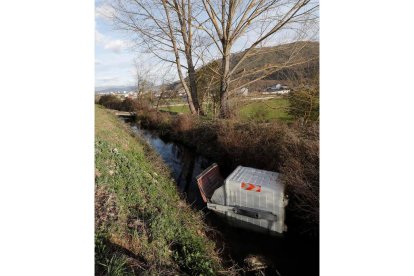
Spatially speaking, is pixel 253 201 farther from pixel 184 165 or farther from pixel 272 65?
pixel 272 65

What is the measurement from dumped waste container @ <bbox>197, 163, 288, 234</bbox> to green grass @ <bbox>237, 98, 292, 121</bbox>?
123 inches

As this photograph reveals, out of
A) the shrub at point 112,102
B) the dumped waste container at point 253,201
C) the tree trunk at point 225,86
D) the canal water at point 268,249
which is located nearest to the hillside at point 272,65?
the tree trunk at point 225,86

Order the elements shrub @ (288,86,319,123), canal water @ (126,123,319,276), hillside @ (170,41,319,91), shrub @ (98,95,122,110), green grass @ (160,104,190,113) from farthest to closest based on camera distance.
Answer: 1. shrub @ (98,95,122,110)
2. green grass @ (160,104,190,113)
3. hillside @ (170,41,319,91)
4. shrub @ (288,86,319,123)
5. canal water @ (126,123,319,276)

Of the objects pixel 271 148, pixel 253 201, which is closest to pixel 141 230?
pixel 253 201

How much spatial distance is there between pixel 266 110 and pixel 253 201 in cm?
441

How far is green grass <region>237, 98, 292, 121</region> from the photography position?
7.14 meters

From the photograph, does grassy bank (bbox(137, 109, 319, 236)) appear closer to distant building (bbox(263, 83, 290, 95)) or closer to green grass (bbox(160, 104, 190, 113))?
distant building (bbox(263, 83, 290, 95))

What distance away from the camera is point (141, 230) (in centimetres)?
295

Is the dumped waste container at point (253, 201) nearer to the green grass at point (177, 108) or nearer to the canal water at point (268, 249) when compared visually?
the canal water at point (268, 249)

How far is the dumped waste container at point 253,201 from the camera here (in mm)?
4008

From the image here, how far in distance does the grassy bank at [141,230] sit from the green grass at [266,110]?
13.7 ft

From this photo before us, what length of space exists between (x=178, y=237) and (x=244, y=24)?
22.9 feet

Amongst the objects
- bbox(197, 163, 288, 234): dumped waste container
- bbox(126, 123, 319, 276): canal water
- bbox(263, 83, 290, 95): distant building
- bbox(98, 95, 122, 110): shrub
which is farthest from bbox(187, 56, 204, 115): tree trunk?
bbox(98, 95, 122, 110): shrub
